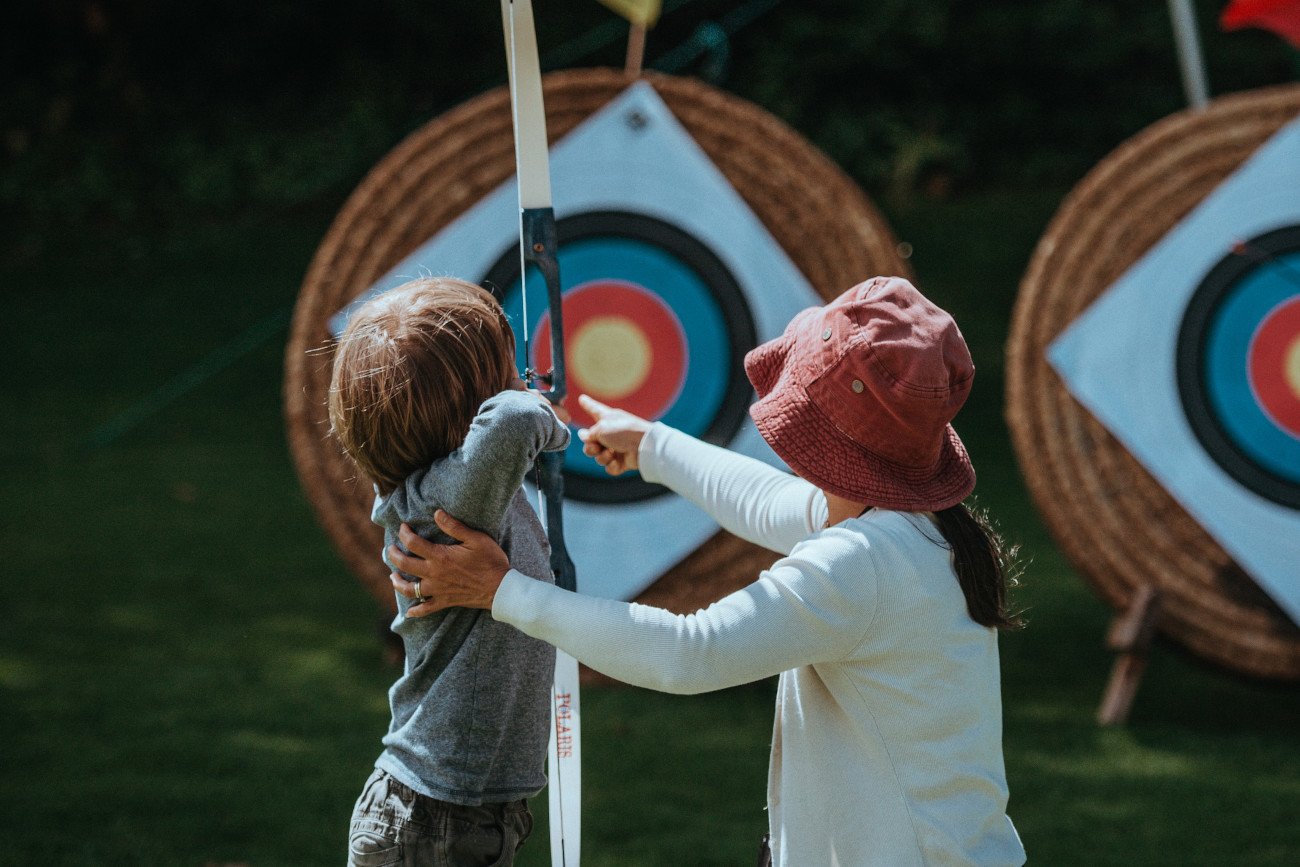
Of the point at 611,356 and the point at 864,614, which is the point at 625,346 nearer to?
the point at 611,356

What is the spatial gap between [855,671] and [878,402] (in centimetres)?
21

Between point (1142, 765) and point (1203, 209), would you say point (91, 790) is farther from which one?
point (1203, 209)

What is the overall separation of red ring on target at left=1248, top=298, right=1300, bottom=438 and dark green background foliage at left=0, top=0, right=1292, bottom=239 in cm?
505

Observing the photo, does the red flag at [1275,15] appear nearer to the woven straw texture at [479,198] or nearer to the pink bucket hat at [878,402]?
the woven straw texture at [479,198]

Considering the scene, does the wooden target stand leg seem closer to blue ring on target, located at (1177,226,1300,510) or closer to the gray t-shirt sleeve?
blue ring on target, located at (1177,226,1300,510)

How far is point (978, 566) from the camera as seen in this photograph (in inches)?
48.0

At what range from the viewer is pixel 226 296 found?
6957 millimetres

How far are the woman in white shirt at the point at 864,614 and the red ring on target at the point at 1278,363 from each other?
1724 mm

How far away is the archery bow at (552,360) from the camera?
4.45ft

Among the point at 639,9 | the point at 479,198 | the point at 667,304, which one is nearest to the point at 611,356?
the point at 667,304

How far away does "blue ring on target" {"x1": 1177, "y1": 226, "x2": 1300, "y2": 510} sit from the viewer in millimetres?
2736

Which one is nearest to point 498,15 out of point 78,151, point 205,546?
point 78,151

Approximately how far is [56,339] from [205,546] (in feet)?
9.65

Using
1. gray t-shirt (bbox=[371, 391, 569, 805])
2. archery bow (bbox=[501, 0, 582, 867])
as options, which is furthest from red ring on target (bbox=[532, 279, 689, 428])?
gray t-shirt (bbox=[371, 391, 569, 805])
